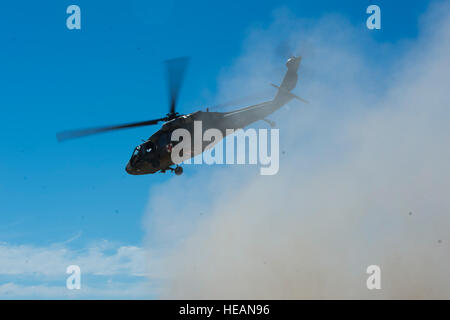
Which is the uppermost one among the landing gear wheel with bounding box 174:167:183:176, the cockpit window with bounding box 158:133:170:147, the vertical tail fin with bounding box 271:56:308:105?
the vertical tail fin with bounding box 271:56:308:105

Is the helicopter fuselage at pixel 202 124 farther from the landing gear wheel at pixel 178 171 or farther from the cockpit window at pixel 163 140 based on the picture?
the landing gear wheel at pixel 178 171

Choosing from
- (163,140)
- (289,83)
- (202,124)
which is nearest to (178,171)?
(163,140)

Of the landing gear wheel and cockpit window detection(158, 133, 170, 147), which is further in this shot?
the landing gear wheel

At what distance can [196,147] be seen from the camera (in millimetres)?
27312

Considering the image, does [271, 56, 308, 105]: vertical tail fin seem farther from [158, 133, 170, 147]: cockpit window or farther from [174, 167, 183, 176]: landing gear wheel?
[174, 167, 183, 176]: landing gear wheel

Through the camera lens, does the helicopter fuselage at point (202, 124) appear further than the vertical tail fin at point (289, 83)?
No

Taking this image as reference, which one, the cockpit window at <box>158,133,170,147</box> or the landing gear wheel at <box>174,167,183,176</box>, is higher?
the cockpit window at <box>158,133,170,147</box>

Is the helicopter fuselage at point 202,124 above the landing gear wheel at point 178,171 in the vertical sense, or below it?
above

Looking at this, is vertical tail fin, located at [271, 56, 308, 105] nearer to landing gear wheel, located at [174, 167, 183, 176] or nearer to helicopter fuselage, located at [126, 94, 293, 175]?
helicopter fuselage, located at [126, 94, 293, 175]

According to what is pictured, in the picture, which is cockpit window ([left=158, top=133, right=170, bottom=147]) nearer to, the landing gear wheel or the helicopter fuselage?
the helicopter fuselage

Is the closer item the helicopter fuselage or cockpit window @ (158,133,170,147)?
the helicopter fuselage
